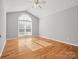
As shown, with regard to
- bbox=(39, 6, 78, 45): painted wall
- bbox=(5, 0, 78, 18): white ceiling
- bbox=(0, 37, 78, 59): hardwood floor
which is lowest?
bbox=(0, 37, 78, 59): hardwood floor

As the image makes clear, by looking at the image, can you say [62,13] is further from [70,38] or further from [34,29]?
[34,29]

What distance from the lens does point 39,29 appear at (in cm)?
1078

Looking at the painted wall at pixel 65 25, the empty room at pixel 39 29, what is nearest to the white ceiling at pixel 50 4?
the empty room at pixel 39 29

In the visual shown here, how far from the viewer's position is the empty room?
3.58m

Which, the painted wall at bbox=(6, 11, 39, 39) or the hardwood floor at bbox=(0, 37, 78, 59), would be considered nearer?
the hardwood floor at bbox=(0, 37, 78, 59)

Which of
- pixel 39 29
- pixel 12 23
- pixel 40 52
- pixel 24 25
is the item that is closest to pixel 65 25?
pixel 40 52

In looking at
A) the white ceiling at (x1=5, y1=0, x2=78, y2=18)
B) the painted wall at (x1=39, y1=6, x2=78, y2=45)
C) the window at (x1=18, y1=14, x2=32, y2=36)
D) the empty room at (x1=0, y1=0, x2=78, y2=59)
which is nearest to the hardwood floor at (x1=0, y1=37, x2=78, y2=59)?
the empty room at (x1=0, y1=0, x2=78, y2=59)

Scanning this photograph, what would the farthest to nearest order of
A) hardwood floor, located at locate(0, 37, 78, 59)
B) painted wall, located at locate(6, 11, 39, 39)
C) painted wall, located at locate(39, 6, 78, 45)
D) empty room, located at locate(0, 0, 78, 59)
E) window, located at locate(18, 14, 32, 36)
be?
window, located at locate(18, 14, 32, 36) < painted wall, located at locate(6, 11, 39, 39) < painted wall, located at locate(39, 6, 78, 45) < empty room, located at locate(0, 0, 78, 59) < hardwood floor, located at locate(0, 37, 78, 59)

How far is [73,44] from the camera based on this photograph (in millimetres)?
5039

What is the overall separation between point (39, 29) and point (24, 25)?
1774mm

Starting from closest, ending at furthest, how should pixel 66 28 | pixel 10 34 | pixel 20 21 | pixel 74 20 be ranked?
pixel 74 20
pixel 66 28
pixel 10 34
pixel 20 21

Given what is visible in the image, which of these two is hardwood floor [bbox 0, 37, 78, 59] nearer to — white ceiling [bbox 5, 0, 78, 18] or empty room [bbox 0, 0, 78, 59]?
empty room [bbox 0, 0, 78, 59]

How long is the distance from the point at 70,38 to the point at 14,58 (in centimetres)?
343

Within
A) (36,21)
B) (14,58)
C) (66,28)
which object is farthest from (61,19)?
(36,21)
